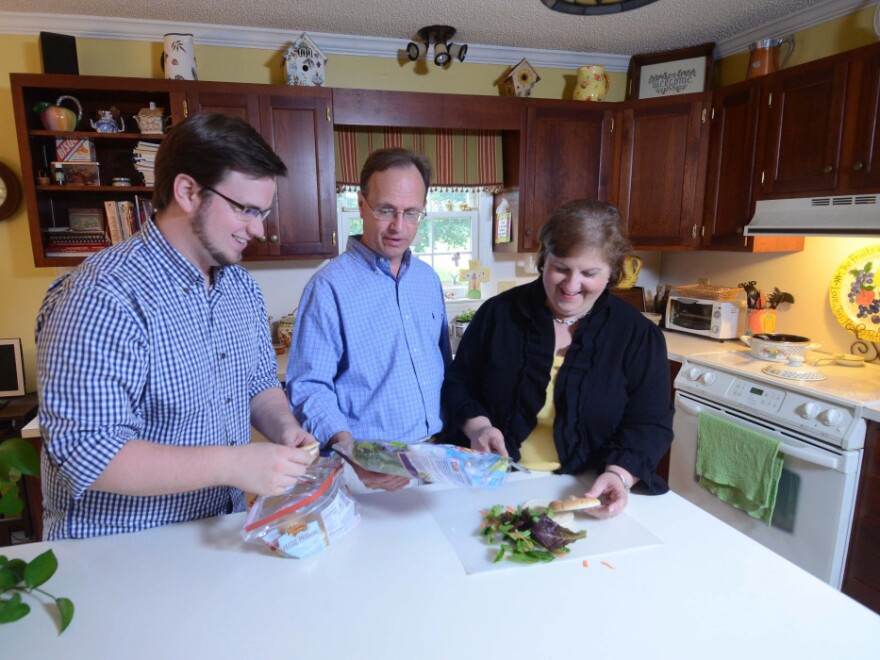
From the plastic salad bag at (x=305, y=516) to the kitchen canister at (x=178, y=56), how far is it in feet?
7.57

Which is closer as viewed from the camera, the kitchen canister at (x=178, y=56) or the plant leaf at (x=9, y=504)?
the plant leaf at (x=9, y=504)

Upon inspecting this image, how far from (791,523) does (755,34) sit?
2.44 metres

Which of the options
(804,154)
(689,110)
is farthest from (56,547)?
(689,110)

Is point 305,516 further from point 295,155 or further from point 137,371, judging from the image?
point 295,155

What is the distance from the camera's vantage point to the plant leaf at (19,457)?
0.75 metres

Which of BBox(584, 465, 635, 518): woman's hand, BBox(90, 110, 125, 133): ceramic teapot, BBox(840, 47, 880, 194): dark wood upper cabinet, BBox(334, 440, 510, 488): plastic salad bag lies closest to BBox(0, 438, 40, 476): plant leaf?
BBox(334, 440, 510, 488): plastic salad bag

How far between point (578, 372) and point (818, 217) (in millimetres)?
1703

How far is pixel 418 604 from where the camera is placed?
86 cm

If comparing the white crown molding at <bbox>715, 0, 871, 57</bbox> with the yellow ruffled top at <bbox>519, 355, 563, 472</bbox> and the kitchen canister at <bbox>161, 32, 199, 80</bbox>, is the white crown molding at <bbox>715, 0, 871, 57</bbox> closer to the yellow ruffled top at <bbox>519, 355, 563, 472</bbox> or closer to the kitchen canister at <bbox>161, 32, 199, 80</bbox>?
the yellow ruffled top at <bbox>519, 355, 563, 472</bbox>

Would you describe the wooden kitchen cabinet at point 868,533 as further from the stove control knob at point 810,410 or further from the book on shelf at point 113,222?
the book on shelf at point 113,222

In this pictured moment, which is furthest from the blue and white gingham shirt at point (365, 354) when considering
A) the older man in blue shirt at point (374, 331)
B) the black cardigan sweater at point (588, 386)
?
the black cardigan sweater at point (588, 386)

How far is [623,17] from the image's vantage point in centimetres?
268

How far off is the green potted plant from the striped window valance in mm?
2486

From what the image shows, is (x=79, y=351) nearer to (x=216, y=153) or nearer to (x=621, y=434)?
(x=216, y=153)
